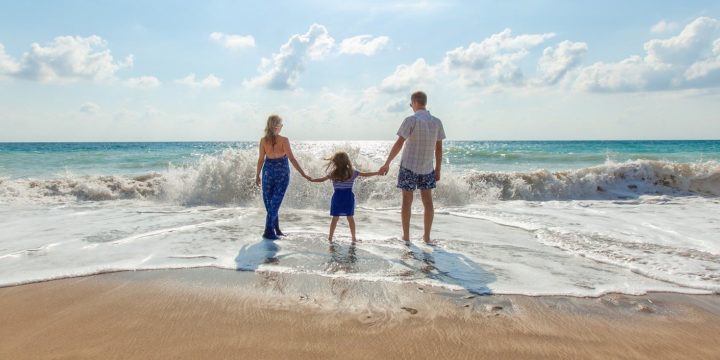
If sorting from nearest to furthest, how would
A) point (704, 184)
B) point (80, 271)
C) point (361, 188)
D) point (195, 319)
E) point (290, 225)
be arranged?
point (195, 319)
point (80, 271)
point (290, 225)
point (361, 188)
point (704, 184)

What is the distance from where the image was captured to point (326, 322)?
3.20 meters

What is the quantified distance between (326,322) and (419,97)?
11.3 feet

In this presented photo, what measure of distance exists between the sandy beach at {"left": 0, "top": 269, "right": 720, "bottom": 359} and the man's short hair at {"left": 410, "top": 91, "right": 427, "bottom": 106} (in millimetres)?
2631

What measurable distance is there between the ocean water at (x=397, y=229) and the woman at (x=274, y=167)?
0.42 metres

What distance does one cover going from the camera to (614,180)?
13.0 metres

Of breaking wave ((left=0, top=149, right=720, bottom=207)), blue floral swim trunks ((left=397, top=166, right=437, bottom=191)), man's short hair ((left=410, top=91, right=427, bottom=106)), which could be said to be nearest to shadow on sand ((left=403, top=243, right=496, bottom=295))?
blue floral swim trunks ((left=397, top=166, right=437, bottom=191))

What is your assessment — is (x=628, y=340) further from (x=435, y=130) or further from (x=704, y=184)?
(x=704, y=184)

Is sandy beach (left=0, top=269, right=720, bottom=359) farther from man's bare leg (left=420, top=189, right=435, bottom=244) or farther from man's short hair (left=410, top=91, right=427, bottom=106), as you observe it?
man's short hair (left=410, top=91, right=427, bottom=106)

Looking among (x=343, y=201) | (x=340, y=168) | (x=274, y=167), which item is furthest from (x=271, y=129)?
(x=343, y=201)

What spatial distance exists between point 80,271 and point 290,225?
131 inches

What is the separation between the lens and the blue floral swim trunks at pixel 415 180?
229 inches

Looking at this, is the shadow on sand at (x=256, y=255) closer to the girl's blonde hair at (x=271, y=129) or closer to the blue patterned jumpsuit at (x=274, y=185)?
the blue patterned jumpsuit at (x=274, y=185)

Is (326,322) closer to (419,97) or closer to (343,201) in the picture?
(343,201)

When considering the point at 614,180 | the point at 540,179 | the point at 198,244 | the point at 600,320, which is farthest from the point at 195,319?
the point at 614,180
